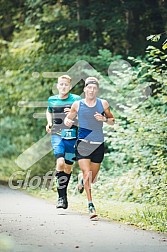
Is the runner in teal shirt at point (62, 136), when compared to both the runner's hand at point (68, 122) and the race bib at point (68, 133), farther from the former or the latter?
the runner's hand at point (68, 122)

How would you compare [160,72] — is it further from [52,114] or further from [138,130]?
[52,114]

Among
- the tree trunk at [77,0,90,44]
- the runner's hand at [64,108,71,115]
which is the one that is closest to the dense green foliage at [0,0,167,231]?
the tree trunk at [77,0,90,44]

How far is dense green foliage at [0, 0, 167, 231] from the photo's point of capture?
14.0 metres

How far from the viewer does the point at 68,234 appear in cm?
854

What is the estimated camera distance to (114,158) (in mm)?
16156

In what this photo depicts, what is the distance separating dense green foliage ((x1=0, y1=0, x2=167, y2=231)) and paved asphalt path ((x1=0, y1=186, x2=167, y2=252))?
2324 millimetres

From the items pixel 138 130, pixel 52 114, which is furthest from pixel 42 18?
pixel 52 114

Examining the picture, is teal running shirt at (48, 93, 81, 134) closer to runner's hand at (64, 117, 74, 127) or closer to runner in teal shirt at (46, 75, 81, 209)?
runner in teal shirt at (46, 75, 81, 209)

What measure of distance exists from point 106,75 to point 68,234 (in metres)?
10.3

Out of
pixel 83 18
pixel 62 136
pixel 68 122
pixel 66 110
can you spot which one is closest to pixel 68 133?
pixel 62 136

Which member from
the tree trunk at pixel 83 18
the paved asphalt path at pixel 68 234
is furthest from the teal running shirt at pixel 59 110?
the tree trunk at pixel 83 18

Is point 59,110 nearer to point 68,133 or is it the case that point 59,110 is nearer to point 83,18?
point 68,133

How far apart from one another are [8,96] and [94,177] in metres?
11.9

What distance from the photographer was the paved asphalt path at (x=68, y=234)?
7.53 metres
